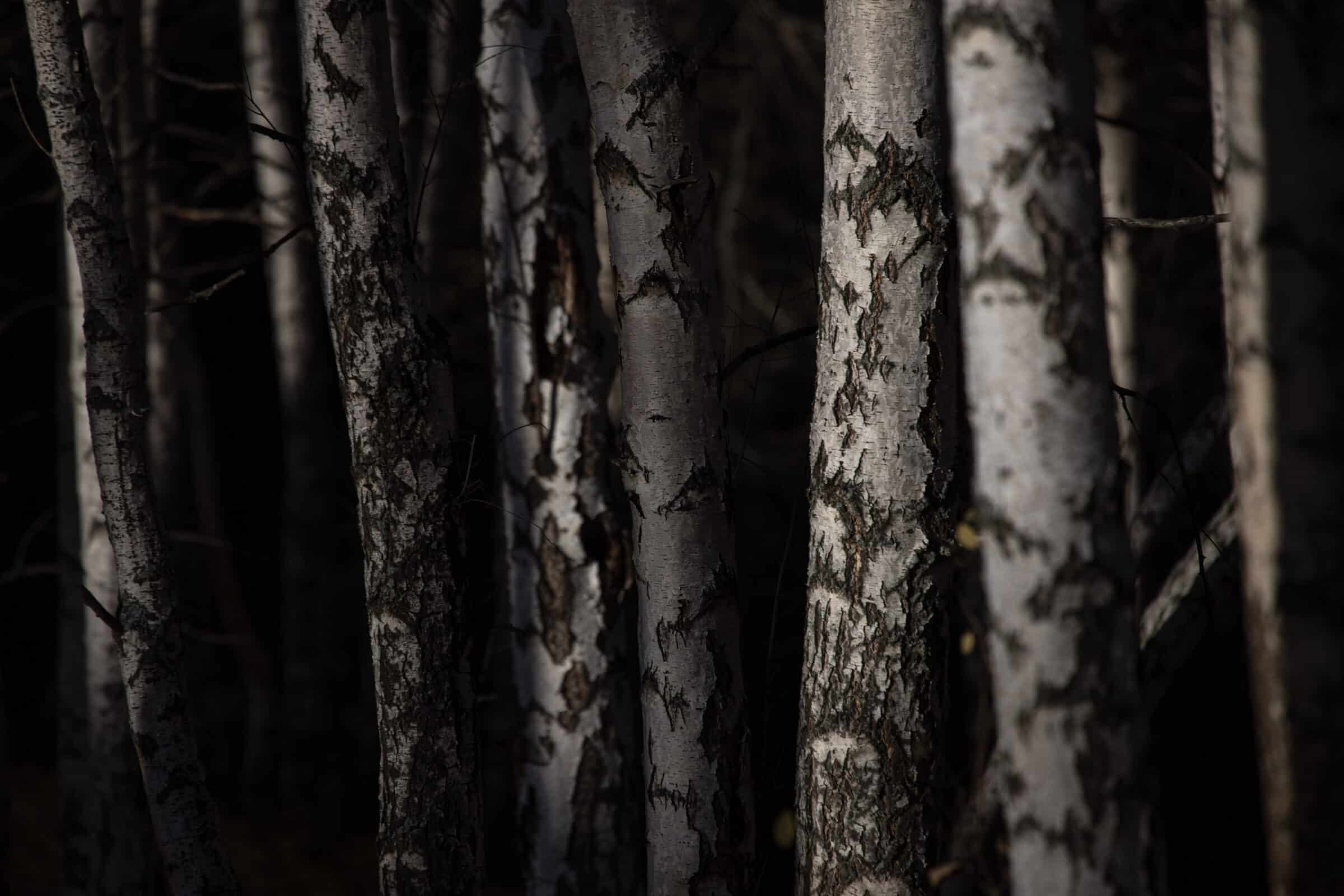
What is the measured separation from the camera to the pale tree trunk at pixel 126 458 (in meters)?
2.59

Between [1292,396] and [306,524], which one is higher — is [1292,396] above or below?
below

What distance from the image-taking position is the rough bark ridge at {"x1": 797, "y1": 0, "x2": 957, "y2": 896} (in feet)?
7.58

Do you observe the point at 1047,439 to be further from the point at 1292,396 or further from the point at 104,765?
the point at 104,765

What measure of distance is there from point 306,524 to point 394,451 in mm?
3036

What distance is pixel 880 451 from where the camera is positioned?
235 cm

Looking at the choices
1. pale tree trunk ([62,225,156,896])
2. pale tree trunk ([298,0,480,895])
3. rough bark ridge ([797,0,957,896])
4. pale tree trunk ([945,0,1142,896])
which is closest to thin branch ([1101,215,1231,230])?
rough bark ridge ([797,0,957,896])

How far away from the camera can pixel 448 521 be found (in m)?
2.59

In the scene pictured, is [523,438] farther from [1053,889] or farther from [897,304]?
[1053,889]

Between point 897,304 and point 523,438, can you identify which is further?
point 523,438

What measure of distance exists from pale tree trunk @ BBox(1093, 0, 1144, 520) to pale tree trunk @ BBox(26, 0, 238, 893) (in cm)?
369

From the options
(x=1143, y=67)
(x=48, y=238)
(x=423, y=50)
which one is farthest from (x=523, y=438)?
(x=48, y=238)

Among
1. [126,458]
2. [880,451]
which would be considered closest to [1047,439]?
[880,451]

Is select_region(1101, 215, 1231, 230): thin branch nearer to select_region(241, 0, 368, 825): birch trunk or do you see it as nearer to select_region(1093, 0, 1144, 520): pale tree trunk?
select_region(1093, 0, 1144, 520): pale tree trunk

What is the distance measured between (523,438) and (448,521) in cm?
112
